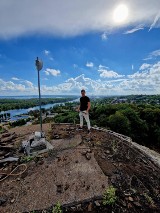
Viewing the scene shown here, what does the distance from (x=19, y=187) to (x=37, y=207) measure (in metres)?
0.86

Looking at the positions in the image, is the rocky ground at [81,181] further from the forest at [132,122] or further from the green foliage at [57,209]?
the forest at [132,122]

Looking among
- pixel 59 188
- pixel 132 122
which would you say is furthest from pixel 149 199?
pixel 132 122

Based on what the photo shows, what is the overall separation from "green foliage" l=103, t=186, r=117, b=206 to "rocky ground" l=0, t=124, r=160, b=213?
42 mm

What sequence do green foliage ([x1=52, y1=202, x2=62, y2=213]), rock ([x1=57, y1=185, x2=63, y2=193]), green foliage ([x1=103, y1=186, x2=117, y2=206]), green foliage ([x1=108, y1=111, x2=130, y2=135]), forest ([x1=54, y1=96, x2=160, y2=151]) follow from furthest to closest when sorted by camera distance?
forest ([x1=54, y1=96, x2=160, y2=151]) → green foliage ([x1=108, y1=111, x2=130, y2=135]) → rock ([x1=57, y1=185, x2=63, y2=193]) → green foliage ([x1=103, y1=186, x2=117, y2=206]) → green foliage ([x1=52, y1=202, x2=62, y2=213])

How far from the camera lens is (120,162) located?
223 inches

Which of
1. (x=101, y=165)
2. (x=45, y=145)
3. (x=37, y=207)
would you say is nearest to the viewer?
(x=37, y=207)

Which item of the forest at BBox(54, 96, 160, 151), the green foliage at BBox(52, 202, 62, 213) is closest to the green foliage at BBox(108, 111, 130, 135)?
the forest at BBox(54, 96, 160, 151)

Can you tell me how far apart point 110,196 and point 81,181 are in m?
0.81

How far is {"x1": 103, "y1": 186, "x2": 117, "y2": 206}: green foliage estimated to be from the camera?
12.3 feet

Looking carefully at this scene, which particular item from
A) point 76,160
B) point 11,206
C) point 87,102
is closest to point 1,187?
point 11,206

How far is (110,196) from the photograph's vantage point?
3.86 meters

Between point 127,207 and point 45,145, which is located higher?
point 45,145

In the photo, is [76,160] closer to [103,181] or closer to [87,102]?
[103,181]

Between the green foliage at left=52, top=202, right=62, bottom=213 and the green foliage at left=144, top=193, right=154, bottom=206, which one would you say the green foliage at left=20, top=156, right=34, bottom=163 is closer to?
the green foliage at left=52, top=202, right=62, bottom=213
